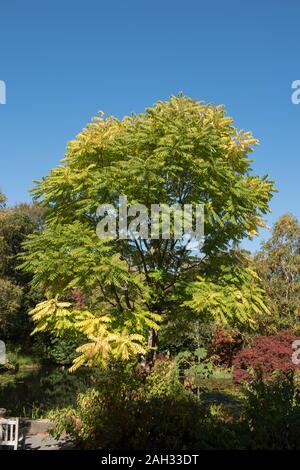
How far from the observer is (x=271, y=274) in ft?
89.7

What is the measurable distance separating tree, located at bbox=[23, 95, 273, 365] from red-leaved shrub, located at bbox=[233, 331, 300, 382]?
20.4ft

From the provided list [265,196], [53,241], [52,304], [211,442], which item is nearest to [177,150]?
[265,196]

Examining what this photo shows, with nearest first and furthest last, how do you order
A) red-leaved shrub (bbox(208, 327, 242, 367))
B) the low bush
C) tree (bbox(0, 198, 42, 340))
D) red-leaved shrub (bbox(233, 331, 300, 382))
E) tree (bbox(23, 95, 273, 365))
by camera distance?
the low bush < tree (bbox(23, 95, 273, 365)) < red-leaved shrub (bbox(233, 331, 300, 382)) < red-leaved shrub (bbox(208, 327, 242, 367)) < tree (bbox(0, 198, 42, 340))

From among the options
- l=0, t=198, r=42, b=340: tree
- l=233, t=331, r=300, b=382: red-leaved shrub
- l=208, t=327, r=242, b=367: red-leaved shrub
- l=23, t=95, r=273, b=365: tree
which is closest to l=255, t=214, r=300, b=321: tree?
l=208, t=327, r=242, b=367: red-leaved shrub

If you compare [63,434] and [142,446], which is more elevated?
[142,446]

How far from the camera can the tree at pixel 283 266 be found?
25.9 m

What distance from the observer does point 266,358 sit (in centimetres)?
1739

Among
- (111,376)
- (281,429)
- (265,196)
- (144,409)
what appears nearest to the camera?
(281,429)

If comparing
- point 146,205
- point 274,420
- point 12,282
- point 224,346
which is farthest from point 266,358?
point 12,282

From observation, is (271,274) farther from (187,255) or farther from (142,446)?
(142,446)

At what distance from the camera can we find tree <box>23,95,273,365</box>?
10.6 m

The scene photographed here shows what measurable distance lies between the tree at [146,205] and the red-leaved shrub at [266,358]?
6221 mm

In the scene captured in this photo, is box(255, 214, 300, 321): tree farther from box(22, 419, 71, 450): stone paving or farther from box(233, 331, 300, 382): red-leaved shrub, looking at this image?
box(22, 419, 71, 450): stone paving

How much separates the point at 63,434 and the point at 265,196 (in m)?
8.77
